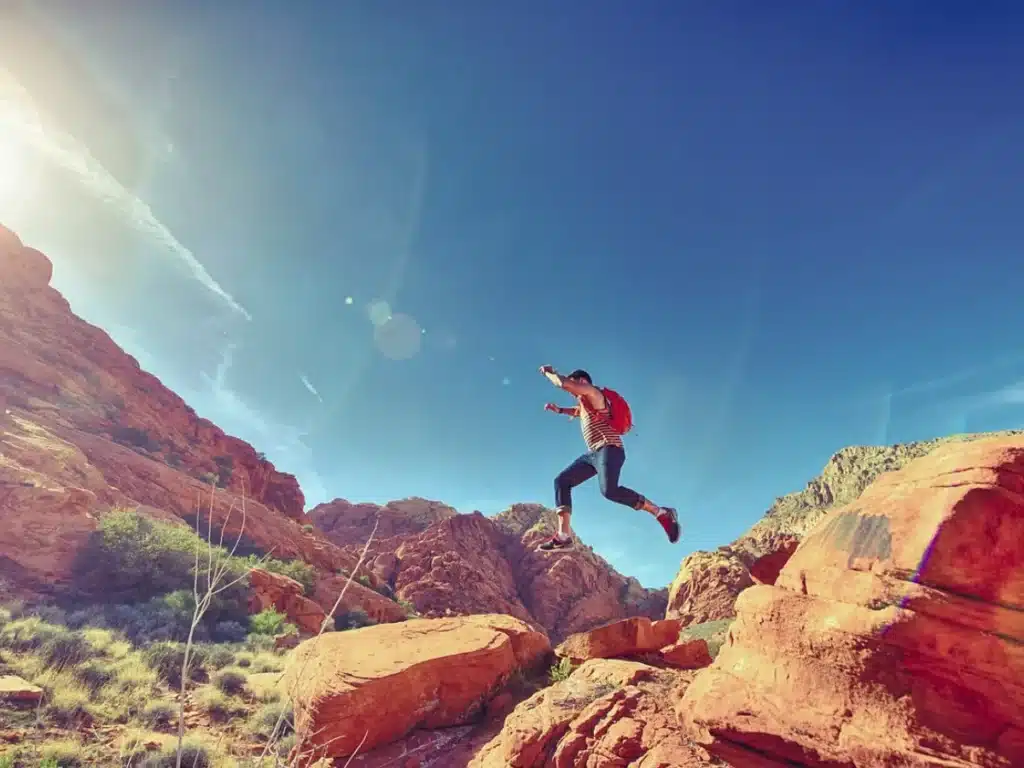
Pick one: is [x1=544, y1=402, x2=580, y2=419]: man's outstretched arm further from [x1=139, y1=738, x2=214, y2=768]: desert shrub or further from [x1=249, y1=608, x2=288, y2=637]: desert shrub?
[x1=249, y1=608, x2=288, y2=637]: desert shrub

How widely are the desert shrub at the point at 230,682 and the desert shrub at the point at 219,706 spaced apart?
528mm

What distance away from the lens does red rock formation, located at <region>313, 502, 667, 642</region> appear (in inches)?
1981

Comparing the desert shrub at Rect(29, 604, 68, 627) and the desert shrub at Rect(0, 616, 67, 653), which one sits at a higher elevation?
the desert shrub at Rect(29, 604, 68, 627)

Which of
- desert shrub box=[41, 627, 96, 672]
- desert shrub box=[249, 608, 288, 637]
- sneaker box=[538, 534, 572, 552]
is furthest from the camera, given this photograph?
desert shrub box=[249, 608, 288, 637]

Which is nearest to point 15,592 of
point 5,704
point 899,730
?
point 5,704

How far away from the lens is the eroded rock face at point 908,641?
4.30 meters

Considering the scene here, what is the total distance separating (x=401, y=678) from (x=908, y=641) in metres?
7.80

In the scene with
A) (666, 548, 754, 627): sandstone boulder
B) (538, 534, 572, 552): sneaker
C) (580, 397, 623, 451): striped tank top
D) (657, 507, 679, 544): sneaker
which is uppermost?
(666, 548, 754, 627): sandstone boulder

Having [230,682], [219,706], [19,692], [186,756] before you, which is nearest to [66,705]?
[19,692]

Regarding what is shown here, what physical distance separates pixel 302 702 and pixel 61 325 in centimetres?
5235

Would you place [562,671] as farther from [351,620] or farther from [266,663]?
[351,620]

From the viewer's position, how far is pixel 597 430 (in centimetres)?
714

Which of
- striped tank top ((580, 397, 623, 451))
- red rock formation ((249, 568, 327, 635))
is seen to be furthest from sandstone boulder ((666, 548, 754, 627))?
striped tank top ((580, 397, 623, 451))

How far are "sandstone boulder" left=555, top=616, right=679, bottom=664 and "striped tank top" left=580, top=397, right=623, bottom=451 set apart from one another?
4413 millimetres
